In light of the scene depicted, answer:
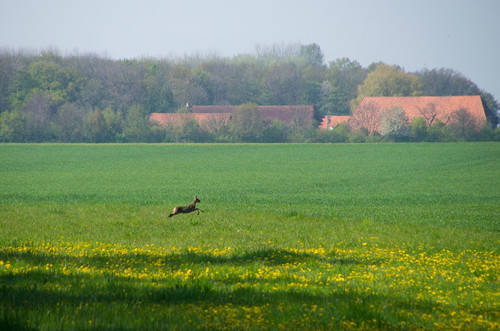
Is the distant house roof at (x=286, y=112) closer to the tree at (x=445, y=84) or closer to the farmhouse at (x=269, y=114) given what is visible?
the farmhouse at (x=269, y=114)

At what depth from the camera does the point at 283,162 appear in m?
61.8

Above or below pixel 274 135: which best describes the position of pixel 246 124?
above

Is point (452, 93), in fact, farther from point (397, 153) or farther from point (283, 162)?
point (283, 162)

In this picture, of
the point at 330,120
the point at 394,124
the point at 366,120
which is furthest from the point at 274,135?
the point at 330,120

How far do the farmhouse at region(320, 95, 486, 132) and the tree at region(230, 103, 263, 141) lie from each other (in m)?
16.6

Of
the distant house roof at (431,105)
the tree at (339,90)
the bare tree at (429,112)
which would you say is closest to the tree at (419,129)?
the bare tree at (429,112)

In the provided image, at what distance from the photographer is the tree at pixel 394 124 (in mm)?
91062

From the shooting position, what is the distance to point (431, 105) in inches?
4218

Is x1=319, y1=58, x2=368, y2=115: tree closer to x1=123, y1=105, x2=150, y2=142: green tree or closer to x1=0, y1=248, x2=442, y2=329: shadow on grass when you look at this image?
x1=123, y1=105, x2=150, y2=142: green tree

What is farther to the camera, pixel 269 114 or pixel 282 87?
pixel 282 87

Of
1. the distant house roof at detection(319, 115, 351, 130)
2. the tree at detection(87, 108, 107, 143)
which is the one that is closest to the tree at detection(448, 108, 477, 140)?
the distant house roof at detection(319, 115, 351, 130)

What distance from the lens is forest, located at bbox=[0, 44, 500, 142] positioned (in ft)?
304

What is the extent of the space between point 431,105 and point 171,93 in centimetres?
5543

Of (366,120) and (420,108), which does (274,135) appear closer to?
(366,120)
